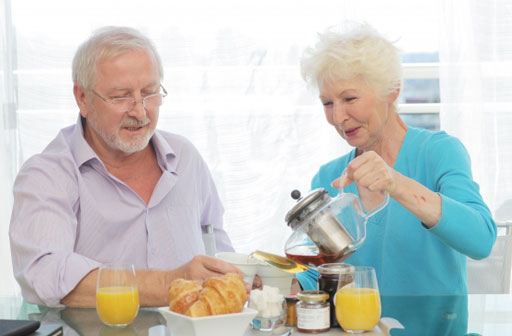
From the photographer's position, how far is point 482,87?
3.29 meters

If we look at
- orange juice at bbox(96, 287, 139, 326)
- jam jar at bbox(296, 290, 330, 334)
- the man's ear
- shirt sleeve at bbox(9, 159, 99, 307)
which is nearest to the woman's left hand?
jam jar at bbox(296, 290, 330, 334)

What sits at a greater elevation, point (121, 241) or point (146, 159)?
point (146, 159)

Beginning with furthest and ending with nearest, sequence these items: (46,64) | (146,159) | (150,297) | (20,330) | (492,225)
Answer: (46,64) → (146,159) → (492,225) → (150,297) → (20,330)

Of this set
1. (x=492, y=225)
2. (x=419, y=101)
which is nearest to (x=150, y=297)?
(x=492, y=225)

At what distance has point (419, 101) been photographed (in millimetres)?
3480

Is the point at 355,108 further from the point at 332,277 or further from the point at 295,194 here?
the point at 332,277

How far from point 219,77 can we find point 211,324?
2.20 m

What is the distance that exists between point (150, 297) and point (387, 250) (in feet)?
2.37

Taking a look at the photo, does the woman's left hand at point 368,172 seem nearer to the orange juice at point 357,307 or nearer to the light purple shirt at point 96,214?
the orange juice at point 357,307

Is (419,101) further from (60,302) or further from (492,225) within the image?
(60,302)

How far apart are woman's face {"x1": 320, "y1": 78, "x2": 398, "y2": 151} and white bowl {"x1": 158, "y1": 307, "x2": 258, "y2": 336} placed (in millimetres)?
819

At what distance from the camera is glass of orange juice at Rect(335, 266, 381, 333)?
52.7 inches

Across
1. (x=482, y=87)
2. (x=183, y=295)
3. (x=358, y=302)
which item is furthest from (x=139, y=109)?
(x=482, y=87)

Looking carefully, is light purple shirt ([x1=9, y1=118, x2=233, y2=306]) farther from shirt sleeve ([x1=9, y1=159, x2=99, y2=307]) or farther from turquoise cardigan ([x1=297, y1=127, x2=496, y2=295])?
turquoise cardigan ([x1=297, y1=127, x2=496, y2=295])
